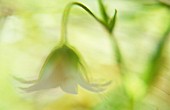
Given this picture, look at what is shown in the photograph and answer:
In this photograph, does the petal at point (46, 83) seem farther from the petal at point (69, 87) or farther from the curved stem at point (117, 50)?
the curved stem at point (117, 50)

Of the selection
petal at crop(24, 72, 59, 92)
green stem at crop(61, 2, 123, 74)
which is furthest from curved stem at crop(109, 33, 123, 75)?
petal at crop(24, 72, 59, 92)

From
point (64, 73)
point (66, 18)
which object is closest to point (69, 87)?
point (64, 73)

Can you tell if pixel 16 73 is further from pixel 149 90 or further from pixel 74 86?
pixel 149 90

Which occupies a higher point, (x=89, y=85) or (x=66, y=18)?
(x=66, y=18)

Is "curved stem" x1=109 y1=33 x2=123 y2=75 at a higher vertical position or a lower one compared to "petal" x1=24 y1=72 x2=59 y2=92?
higher

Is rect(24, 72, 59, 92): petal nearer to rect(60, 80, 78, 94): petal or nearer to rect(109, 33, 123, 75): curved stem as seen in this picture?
rect(60, 80, 78, 94): petal

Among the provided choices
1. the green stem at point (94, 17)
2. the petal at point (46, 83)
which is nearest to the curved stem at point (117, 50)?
the green stem at point (94, 17)

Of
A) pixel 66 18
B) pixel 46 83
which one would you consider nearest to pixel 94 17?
pixel 66 18

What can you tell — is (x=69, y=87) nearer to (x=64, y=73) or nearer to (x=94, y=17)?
(x=64, y=73)
